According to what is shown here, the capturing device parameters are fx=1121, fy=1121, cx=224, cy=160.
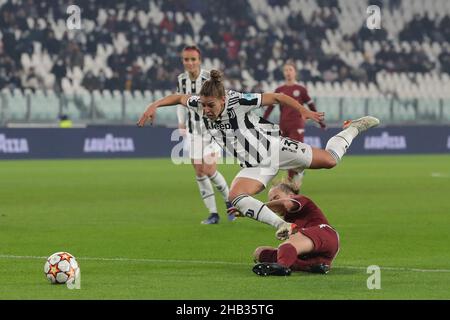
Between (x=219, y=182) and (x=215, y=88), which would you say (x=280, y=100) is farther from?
(x=219, y=182)

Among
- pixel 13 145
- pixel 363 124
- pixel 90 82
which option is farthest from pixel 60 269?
pixel 90 82

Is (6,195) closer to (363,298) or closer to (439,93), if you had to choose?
(363,298)

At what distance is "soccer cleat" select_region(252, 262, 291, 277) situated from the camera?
9719 mm

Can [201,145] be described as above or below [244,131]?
above

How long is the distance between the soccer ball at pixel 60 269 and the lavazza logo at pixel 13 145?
903 inches

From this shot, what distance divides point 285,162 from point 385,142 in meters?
27.8

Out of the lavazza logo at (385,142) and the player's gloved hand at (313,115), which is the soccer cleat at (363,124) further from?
the lavazza logo at (385,142)

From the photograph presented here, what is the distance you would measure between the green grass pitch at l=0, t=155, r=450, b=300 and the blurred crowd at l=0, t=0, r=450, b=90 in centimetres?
913

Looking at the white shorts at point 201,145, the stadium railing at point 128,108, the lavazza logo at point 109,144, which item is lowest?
the white shorts at point 201,145

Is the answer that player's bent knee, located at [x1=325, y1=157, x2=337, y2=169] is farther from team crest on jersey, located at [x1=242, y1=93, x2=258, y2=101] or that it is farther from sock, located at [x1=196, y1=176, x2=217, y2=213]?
sock, located at [x1=196, y1=176, x2=217, y2=213]

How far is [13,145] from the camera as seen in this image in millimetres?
32406

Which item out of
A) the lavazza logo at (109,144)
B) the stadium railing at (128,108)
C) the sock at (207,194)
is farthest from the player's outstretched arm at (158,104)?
the lavazza logo at (109,144)

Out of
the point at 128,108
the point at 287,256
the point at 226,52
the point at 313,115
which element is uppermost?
the point at 226,52

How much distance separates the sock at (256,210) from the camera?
33.7 ft
